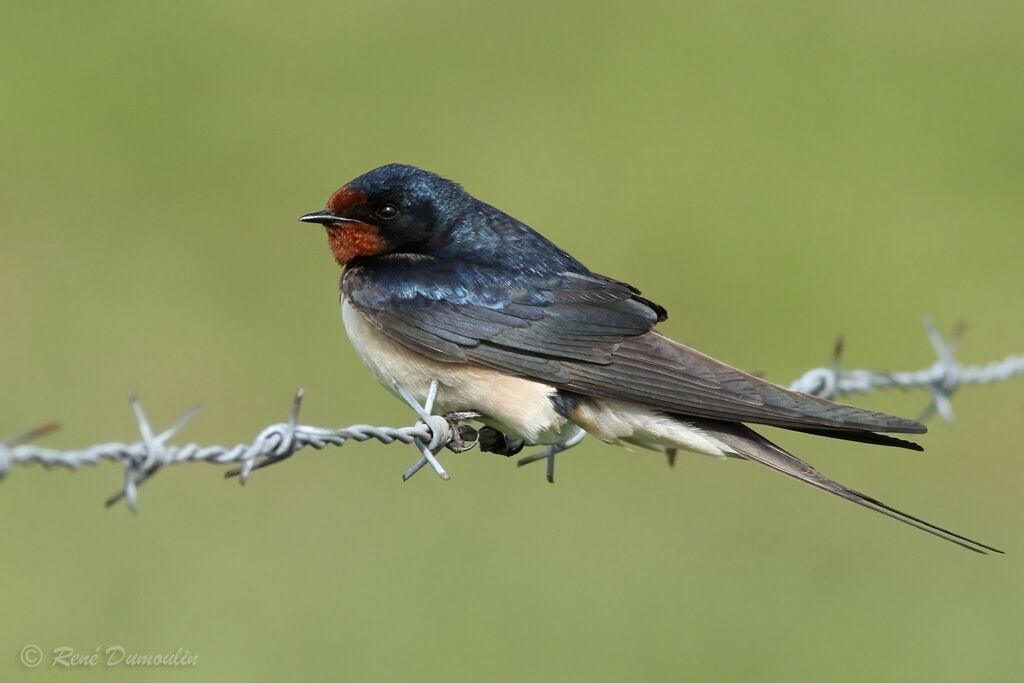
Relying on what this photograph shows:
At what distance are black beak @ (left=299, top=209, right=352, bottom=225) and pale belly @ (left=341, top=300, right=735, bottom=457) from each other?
26 cm

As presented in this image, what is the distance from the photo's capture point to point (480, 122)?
7855 mm

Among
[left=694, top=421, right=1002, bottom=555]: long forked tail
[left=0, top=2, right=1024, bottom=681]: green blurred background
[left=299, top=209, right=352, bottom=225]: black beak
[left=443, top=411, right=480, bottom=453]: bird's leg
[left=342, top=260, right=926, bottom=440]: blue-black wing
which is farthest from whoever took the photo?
[left=0, top=2, right=1024, bottom=681]: green blurred background

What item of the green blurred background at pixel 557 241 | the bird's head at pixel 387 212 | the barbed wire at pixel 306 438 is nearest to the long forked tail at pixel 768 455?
the barbed wire at pixel 306 438

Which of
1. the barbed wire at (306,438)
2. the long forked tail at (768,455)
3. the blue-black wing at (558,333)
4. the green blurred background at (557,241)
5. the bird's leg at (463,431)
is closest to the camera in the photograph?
the barbed wire at (306,438)

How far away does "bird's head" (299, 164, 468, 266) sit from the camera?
3490mm

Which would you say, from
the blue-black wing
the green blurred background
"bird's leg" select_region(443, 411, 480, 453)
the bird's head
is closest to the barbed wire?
"bird's leg" select_region(443, 411, 480, 453)

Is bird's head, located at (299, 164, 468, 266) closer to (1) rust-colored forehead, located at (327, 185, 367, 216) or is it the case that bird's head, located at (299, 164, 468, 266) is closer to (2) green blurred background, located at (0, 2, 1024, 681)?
(1) rust-colored forehead, located at (327, 185, 367, 216)

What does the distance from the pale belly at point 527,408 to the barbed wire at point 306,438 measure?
0.16ft

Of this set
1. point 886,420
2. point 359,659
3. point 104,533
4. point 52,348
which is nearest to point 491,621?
point 359,659

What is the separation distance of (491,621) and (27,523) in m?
1.27

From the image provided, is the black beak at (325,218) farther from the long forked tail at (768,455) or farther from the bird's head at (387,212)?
the long forked tail at (768,455)

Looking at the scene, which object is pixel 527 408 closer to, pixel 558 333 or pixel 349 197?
pixel 558 333

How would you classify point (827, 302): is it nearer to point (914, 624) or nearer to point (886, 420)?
point (914, 624)

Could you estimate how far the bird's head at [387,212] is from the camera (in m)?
3.49
